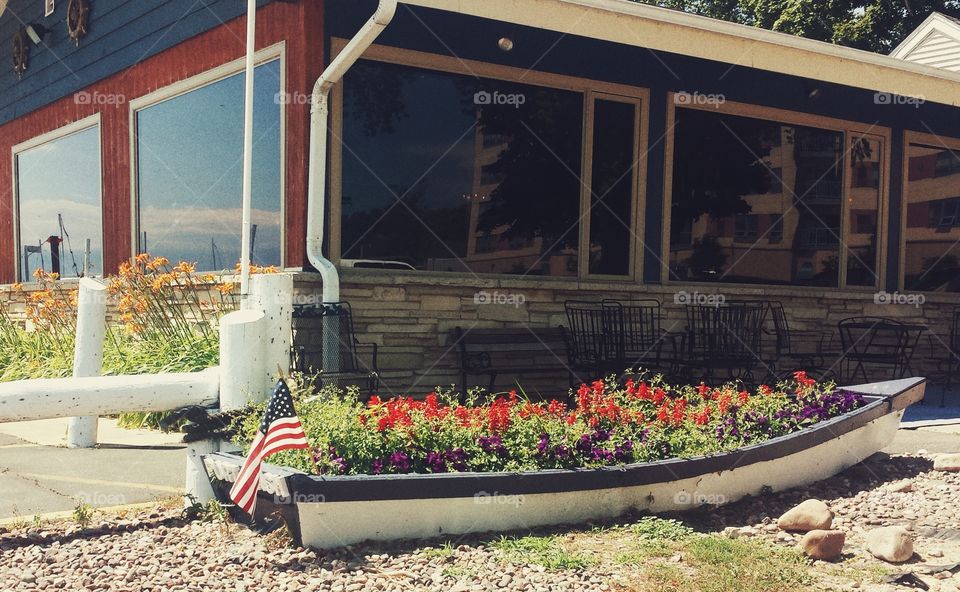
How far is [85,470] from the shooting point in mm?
5199

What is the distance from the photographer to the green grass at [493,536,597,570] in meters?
3.42

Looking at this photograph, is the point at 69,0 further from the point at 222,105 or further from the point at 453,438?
the point at 453,438

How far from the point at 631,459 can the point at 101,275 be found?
746 centimetres

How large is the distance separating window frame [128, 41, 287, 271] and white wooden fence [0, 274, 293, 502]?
2.88 m

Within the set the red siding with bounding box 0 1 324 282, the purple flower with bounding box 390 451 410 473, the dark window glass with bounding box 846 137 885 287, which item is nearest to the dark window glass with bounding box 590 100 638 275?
the red siding with bounding box 0 1 324 282

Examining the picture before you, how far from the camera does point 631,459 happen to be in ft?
13.8

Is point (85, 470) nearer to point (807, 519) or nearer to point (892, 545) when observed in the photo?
point (807, 519)

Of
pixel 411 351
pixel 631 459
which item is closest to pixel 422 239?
pixel 411 351

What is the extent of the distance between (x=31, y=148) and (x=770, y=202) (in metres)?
9.56

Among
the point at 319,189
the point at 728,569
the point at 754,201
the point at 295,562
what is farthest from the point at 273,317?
the point at 754,201

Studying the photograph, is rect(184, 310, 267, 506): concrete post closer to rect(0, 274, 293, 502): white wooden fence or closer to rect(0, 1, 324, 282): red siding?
rect(0, 274, 293, 502): white wooden fence

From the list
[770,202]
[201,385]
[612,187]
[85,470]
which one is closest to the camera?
[201,385]

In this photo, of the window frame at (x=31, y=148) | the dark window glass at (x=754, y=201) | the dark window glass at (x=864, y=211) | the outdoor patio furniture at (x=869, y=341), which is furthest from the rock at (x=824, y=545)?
the window frame at (x=31, y=148)

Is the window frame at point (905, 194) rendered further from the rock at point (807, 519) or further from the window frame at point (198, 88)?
the window frame at point (198, 88)
